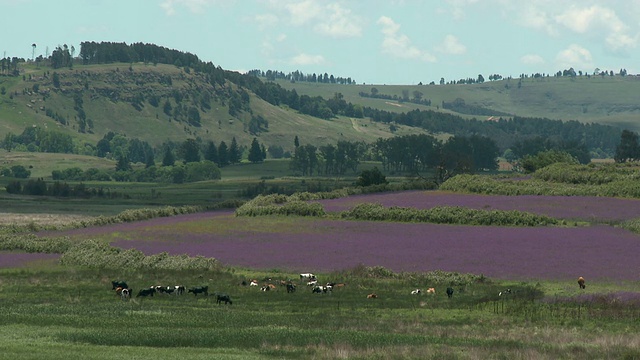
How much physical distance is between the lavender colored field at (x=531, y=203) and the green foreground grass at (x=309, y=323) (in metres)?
37.2

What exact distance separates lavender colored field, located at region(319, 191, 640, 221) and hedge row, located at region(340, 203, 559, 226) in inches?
169

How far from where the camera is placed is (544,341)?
3938 cm

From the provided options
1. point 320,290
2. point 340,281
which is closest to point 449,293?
point 320,290

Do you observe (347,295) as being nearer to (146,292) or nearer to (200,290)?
(200,290)

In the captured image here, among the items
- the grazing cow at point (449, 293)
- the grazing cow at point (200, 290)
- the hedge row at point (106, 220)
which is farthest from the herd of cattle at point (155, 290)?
the hedge row at point (106, 220)

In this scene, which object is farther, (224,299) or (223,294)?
(223,294)

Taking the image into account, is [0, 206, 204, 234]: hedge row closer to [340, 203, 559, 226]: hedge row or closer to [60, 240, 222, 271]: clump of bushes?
[60, 240, 222, 271]: clump of bushes

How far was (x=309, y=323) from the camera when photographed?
4466cm

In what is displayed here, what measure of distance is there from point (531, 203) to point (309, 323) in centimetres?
→ 6202

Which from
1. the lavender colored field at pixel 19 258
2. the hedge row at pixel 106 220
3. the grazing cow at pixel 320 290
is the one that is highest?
the grazing cow at pixel 320 290

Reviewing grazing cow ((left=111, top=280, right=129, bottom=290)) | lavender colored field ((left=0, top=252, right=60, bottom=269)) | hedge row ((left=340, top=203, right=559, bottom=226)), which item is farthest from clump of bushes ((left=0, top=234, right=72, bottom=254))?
hedge row ((left=340, top=203, right=559, bottom=226))

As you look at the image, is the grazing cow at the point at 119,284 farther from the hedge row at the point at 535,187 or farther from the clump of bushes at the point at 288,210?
the hedge row at the point at 535,187

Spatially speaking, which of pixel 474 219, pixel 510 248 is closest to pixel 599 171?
pixel 474 219

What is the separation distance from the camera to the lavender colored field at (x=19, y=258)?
2847 inches
